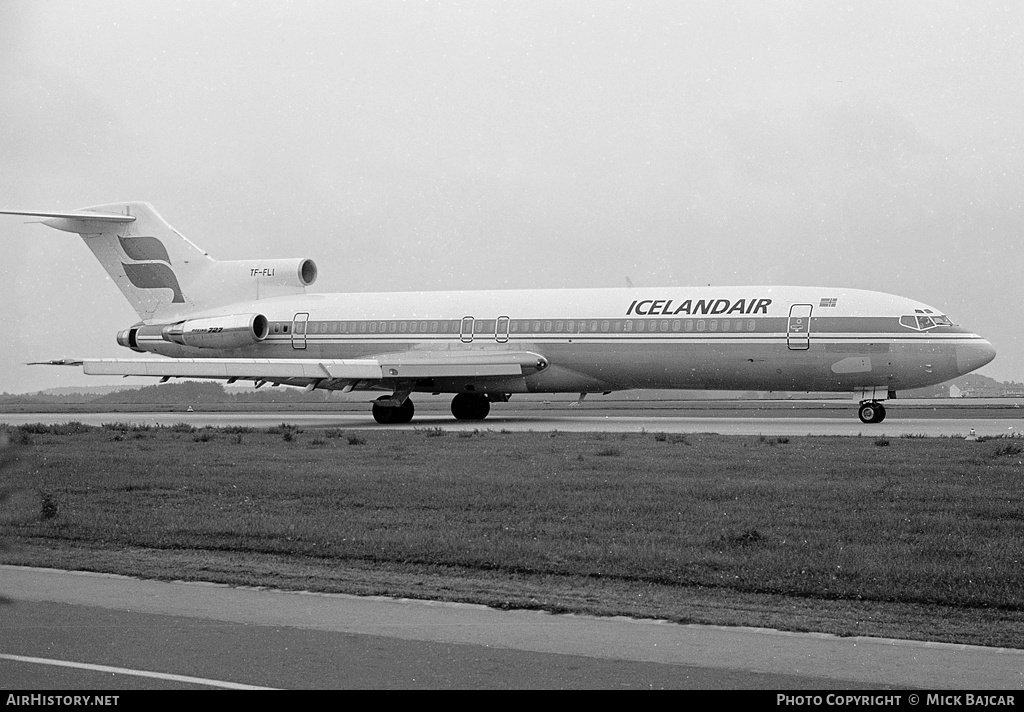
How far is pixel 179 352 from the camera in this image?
43.3 meters

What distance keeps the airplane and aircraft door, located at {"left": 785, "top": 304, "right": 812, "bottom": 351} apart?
4 cm

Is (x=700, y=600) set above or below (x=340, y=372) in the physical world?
below

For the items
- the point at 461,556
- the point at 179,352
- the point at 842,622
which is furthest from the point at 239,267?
the point at 842,622

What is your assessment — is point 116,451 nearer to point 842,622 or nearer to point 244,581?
point 244,581

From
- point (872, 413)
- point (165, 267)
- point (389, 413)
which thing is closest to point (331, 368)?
point (389, 413)

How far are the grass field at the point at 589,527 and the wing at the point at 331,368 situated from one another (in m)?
12.2

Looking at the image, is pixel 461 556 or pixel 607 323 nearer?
pixel 461 556

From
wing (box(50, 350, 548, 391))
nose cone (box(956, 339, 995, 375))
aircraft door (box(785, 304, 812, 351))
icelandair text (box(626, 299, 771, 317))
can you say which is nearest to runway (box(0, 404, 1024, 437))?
wing (box(50, 350, 548, 391))

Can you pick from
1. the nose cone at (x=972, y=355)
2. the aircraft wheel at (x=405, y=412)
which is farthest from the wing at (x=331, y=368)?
the nose cone at (x=972, y=355)

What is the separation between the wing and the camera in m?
35.7

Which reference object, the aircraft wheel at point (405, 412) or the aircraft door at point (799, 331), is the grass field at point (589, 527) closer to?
the aircraft door at point (799, 331)

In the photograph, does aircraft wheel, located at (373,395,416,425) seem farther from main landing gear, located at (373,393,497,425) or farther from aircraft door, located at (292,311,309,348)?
aircraft door, located at (292,311,309,348)

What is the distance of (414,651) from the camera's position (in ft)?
27.1
